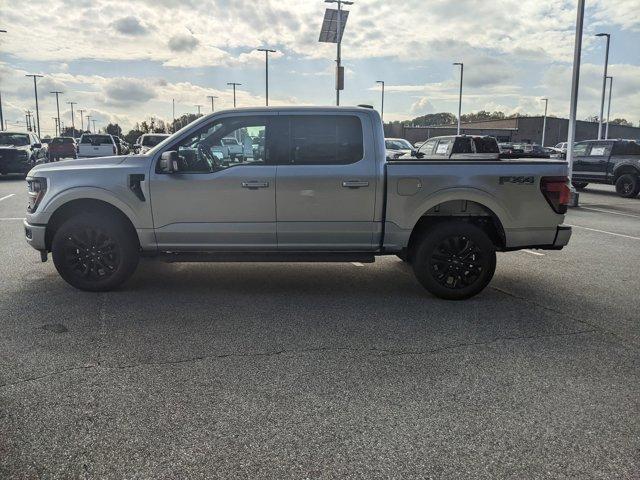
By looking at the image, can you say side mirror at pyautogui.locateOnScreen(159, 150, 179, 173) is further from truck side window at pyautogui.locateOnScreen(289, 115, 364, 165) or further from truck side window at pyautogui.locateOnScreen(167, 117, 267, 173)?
truck side window at pyautogui.locateOnScreen(289, 115, 364, 165)

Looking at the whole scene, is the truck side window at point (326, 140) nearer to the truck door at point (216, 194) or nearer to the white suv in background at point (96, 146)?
the truck door at point (216, 194)

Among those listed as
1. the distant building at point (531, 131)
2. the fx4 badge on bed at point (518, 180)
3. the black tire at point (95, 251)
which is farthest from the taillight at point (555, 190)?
the distant building at point (531, 131)

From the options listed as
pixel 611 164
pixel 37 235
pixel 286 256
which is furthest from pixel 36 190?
pixel 611 164

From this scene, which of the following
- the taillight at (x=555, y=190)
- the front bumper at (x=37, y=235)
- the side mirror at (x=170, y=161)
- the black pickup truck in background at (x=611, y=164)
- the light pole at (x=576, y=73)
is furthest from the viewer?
the black pickup truck in background at (x=611, y=164)

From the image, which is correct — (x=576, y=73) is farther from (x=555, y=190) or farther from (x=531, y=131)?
(x=531, y=131)

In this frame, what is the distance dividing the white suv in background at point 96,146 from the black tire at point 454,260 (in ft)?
80.8

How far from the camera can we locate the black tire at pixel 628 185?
17234mm

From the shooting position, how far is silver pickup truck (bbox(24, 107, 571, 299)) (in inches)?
224

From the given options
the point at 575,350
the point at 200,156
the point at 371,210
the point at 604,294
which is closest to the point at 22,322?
the point at 200,156

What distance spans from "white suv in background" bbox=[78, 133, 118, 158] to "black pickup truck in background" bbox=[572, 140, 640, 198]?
2122cm

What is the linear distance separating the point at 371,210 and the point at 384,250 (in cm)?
47

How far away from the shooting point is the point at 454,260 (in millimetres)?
5828

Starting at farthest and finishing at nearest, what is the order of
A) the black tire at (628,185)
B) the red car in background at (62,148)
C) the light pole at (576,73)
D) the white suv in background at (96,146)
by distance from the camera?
the red car in background at (62,148) < the white suv in background at (96,146) < the black tire at (628,185) < the light pole at (576,73)

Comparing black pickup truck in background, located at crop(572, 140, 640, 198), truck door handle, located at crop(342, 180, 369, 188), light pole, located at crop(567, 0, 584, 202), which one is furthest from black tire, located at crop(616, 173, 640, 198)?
truck door handle, located at crop(342, 180, 369, 188)
